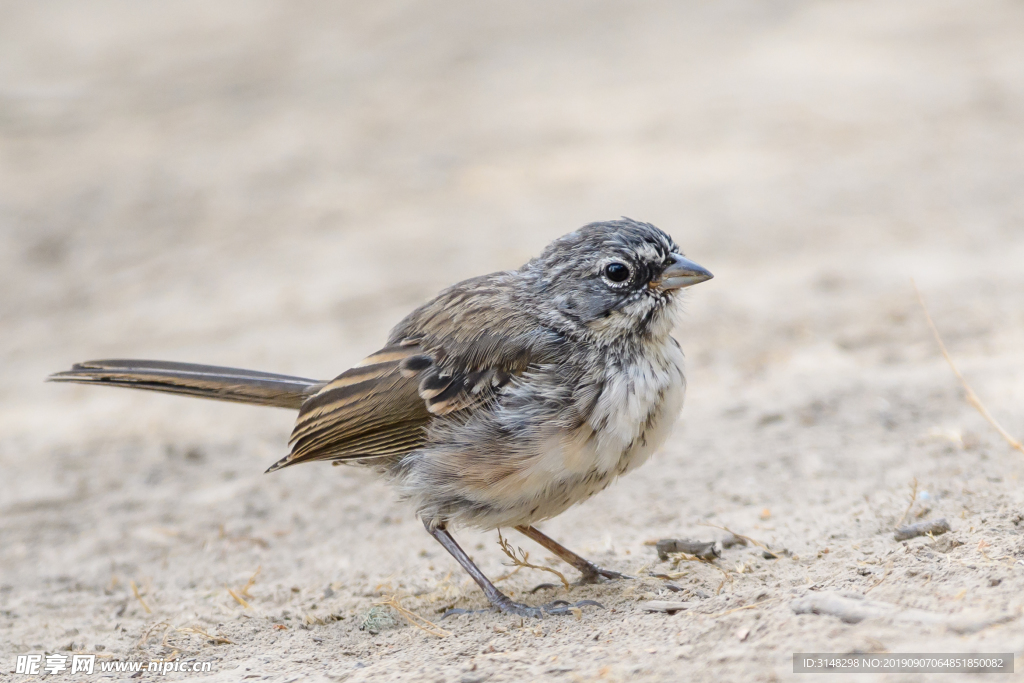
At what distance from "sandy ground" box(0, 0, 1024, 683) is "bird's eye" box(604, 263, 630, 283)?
1.29 meters

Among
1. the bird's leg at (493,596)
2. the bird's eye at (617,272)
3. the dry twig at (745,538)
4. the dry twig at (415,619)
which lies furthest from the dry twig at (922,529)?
the dry twig at (415,619)

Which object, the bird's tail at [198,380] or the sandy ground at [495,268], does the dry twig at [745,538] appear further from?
the bird's tail at [198,380]

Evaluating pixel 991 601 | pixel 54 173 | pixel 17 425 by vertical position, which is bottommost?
pixel 991 601

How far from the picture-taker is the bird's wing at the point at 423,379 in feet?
14.6

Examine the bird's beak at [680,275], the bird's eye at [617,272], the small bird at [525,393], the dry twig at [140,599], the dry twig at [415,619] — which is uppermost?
the bird's eye at [617,272]

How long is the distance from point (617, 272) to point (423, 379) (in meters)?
0.99

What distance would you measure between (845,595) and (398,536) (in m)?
2.70

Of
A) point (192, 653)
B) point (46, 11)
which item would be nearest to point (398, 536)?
point (192, 653)

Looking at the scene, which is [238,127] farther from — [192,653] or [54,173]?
[192,653]

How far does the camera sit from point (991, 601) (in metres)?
3.10

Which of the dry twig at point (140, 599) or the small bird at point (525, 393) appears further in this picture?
the dry twig at point (140, 599)

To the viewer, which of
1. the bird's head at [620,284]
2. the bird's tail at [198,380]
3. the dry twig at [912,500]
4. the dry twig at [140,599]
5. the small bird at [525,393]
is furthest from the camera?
the bird's tail at [198,380]

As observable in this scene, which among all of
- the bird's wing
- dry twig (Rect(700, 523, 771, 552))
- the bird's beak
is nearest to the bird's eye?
the bird's beak

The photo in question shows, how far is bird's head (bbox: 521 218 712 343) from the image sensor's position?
4.46 m
